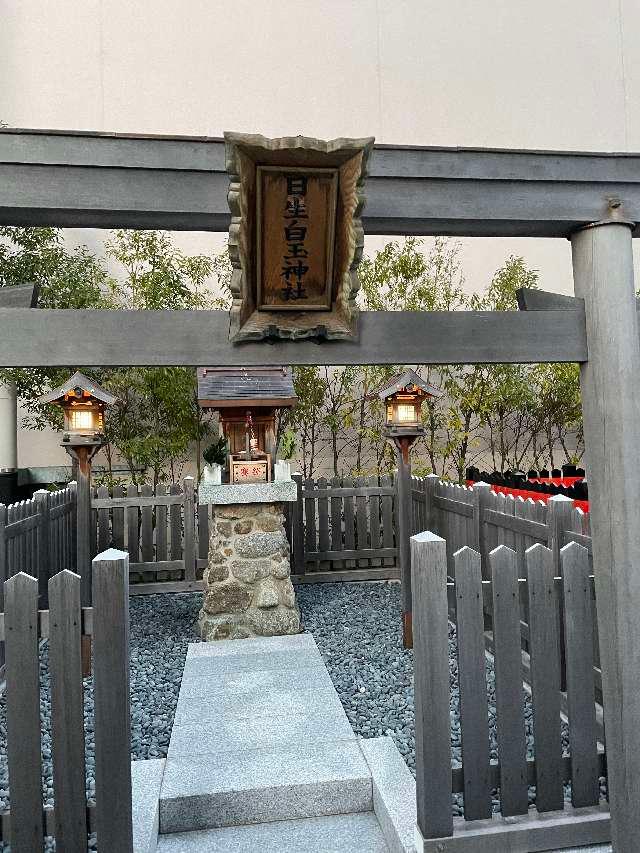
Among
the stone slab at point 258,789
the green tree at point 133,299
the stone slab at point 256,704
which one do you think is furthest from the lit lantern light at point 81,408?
the green tree at point 133,299

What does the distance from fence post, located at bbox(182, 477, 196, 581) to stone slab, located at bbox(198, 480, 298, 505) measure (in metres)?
1.79

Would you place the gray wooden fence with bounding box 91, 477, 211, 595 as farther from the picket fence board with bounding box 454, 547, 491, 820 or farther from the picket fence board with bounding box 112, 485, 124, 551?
the picket fence board with bounding box 454, 547, 491, 820

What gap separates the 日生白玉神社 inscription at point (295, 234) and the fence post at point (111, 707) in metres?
0.97

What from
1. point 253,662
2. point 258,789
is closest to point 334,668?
point 253,662

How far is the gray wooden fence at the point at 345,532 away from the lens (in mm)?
7062

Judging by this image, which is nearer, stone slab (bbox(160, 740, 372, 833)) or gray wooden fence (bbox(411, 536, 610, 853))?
gray wooden fence (bbox(411, 536, 610, 853))

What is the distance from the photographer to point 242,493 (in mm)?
4918

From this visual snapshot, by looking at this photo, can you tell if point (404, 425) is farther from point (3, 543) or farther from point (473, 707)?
point (3, 543)

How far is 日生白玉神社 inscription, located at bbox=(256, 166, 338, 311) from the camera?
1822 mm

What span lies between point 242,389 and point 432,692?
351 cm

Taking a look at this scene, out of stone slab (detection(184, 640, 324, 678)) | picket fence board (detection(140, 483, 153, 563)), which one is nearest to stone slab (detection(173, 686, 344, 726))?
stone slab (detection(184, 640, 324, 678))

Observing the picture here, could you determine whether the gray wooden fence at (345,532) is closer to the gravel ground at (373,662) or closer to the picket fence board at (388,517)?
the picket fence board at (388,517)

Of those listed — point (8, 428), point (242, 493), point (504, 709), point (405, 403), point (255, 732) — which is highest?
point (8, 428)

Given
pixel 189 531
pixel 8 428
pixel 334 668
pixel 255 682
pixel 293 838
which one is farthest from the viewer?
pixel 8 428
